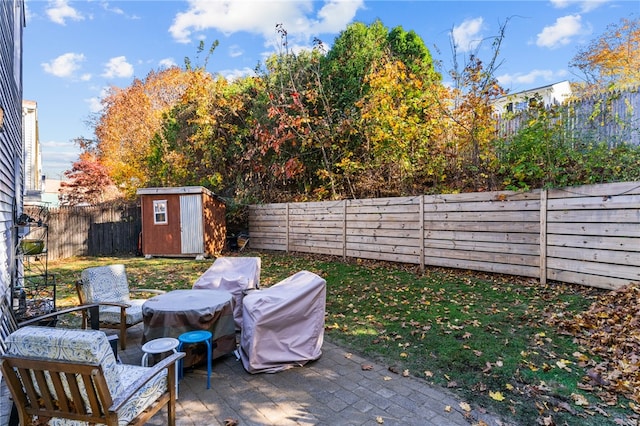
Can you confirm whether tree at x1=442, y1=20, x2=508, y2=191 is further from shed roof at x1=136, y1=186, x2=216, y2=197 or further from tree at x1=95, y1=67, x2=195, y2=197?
tree at x1=95, y1=67, x2=195, y2=197

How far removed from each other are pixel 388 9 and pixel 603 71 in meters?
9.96

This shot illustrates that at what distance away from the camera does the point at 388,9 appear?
452 inches

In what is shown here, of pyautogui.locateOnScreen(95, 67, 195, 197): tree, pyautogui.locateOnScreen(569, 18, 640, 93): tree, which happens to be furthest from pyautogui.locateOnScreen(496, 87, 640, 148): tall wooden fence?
pyautogui.locateOnScreen(95, 67, 195, 197): tree

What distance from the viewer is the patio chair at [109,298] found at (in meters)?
4.03

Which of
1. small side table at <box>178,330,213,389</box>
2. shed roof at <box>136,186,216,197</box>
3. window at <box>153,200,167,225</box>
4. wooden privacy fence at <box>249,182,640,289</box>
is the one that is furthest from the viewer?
window at <box>153,200,167,225</box>

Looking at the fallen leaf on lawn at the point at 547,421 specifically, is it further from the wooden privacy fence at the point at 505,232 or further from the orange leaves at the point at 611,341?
the wooden privacy fence at the point at 505,232

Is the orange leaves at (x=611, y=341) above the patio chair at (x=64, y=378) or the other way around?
the other way around

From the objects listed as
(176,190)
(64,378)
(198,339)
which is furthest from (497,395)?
(176,190)

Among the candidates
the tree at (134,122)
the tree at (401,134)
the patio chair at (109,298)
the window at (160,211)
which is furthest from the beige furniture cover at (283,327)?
the tree at (134,122)

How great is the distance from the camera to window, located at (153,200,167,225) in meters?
11.5

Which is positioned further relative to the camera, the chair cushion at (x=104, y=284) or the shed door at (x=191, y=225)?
the shed door at (x=191, y=225)

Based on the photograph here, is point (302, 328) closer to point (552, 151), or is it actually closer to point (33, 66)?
point (552, 151)

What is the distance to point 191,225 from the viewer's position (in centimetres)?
1132

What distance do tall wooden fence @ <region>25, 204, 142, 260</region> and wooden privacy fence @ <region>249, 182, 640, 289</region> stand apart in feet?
24.8
